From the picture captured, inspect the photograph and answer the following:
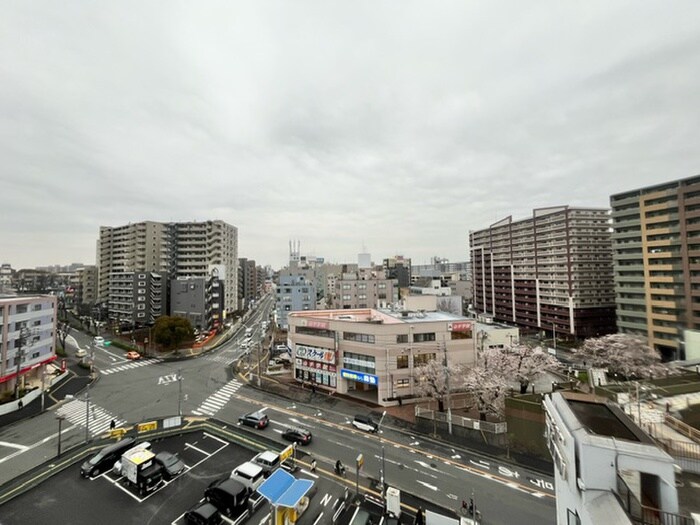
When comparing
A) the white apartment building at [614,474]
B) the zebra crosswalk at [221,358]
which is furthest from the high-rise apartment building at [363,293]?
the white apartment building at [614,474]

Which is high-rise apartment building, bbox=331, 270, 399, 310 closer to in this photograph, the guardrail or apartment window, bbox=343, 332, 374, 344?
apartment window, bbox=343, 332, 374, 344

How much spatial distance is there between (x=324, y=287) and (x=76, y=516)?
105 meters

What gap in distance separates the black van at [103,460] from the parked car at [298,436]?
11632 millimetres

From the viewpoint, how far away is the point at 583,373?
3938 cm

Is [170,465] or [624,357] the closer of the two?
[170,465]

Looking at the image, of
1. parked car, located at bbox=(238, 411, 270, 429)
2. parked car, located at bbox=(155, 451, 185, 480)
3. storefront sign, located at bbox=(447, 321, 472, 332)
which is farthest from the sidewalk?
storefront sign, located at bbox=(447, 321, 472, 332)

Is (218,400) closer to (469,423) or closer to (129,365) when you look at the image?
(129,365)

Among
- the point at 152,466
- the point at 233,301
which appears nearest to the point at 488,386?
the point at 152,466

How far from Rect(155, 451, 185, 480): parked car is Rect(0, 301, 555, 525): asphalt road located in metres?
7.43

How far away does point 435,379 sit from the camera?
3088cm

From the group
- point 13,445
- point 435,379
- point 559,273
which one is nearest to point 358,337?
point 435,379

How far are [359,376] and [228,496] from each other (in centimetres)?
1944

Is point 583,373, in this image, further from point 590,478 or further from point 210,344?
point 210,344

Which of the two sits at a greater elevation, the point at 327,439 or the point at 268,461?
the point at 268,461
